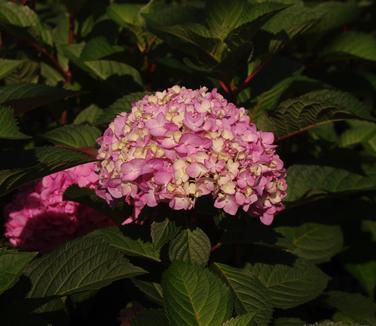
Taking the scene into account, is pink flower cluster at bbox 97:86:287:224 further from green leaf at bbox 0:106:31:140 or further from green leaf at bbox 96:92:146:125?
green leaf at bbox 96:92:146:125

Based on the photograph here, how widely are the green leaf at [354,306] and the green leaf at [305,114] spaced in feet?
1.92

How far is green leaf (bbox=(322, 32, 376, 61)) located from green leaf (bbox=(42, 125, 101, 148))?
2.94ft

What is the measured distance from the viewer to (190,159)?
63.1 inches

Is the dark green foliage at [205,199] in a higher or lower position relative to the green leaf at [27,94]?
lower

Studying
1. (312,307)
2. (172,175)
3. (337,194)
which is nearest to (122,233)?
(172,175)

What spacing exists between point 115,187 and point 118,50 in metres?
0.76

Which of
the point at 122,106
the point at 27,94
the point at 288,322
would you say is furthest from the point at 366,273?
the point at 27,94

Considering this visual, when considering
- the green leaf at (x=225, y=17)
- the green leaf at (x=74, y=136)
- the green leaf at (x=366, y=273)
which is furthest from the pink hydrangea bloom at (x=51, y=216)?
the green leaf at (x=366, y=273)

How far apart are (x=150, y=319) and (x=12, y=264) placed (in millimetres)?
298

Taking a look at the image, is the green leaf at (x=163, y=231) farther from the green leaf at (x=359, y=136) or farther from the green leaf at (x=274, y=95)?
the green leaf at (x=359, y=136)

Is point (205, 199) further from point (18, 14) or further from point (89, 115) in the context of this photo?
point (18, 14)

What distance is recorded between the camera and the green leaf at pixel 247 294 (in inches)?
67.5

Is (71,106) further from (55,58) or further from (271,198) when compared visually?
(271,198)

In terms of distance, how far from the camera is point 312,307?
2.50 m
